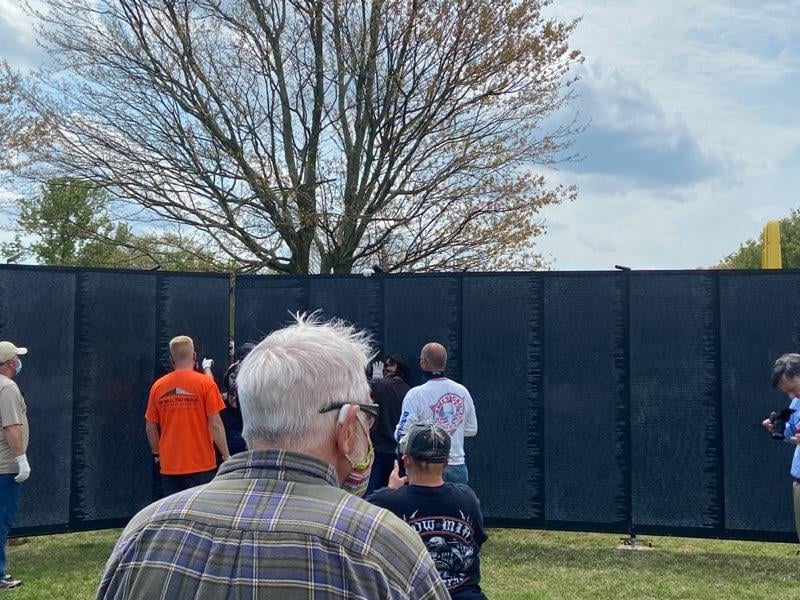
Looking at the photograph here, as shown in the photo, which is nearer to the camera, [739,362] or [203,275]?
[739,362]

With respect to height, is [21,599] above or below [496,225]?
below

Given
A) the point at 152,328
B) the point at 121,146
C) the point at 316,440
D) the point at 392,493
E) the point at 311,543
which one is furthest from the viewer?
the point at 121,146

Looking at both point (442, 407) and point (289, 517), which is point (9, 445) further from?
point (289, 517)

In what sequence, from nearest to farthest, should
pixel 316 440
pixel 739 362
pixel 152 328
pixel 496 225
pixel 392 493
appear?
pixel 316 440 → pixel 392 493 → pixel 739 362 → pixel 152 328 → pixel 496 225

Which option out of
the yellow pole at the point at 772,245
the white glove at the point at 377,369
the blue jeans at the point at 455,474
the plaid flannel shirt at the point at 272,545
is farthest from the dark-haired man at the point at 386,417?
the plaid flannel shirt at the point at 272,545

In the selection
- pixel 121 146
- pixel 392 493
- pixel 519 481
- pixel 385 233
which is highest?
pixel 121 146

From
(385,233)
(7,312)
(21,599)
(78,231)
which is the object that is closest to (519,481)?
(21,599)

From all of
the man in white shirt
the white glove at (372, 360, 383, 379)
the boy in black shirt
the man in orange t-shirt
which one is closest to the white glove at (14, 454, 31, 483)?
the man in orange t-shirt

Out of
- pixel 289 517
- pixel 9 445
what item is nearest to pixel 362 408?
pixel 289 517

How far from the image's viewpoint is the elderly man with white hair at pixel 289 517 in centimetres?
153

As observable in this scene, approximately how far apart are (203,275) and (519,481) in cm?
383

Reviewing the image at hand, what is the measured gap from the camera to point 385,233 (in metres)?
14.6

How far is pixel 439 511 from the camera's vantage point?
12.3 feet

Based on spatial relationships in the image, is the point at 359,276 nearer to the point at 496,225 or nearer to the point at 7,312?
the point at 7,312
